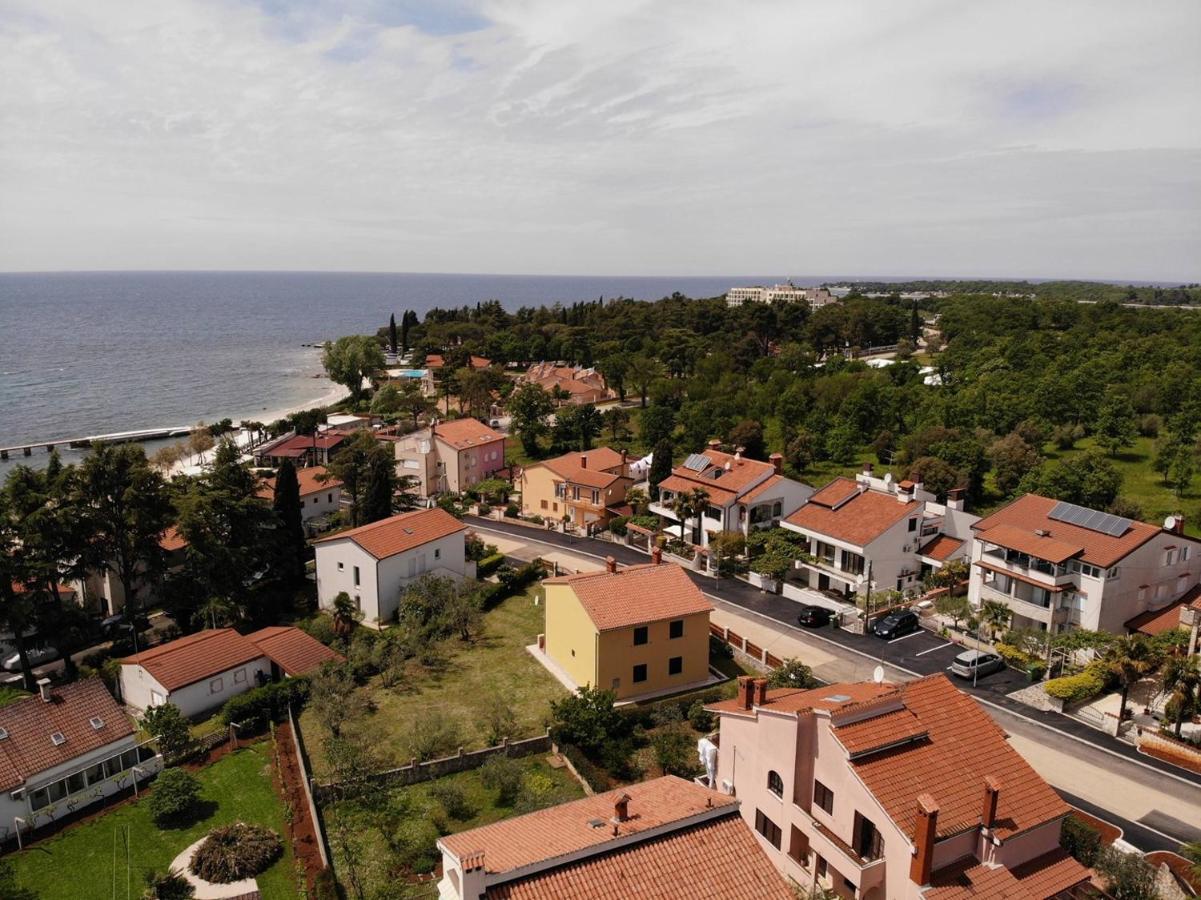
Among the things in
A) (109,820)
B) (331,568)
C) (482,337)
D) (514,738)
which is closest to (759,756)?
(514,738)

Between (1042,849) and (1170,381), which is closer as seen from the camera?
(1042,849)

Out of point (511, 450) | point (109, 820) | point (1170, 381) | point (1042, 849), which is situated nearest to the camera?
point (1042, 849)

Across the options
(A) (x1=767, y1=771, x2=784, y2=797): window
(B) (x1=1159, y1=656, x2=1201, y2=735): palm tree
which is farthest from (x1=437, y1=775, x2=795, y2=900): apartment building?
(B) (x1=1159, y1=656, x2=1201, y2=735): palm tree

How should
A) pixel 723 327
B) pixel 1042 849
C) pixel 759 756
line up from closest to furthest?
pixel 1042 849 < pixel 759 756 < pixel 723 327

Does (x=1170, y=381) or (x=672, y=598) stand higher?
(x=1170, y=381)

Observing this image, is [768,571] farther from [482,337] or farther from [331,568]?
[482,337]
